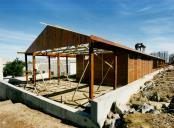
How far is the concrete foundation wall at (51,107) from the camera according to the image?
7.46m

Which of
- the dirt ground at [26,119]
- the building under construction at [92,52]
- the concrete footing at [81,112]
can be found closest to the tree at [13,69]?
the building under construction at [92,52]

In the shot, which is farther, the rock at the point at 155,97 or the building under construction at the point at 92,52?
the rock at the point at 155,97

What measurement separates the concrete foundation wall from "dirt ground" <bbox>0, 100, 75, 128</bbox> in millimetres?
315

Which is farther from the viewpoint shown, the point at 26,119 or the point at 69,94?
the point at 69,94

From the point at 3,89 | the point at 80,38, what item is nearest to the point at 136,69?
the point at 80,38

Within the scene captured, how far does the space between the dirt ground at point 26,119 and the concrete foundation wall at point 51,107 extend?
0.32 meters

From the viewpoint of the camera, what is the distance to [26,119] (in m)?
8.41

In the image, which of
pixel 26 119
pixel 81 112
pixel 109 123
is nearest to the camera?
pixel 109 123

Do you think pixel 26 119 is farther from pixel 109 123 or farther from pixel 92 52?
pixel 92 52

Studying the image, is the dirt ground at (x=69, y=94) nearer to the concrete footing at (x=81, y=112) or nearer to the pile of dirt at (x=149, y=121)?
the concrete footing at (x=81, y=112)

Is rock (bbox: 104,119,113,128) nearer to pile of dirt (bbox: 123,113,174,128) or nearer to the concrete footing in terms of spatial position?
the concrete footing

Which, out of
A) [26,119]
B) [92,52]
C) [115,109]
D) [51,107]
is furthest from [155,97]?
[26,119]

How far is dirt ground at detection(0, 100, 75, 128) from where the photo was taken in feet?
25.3

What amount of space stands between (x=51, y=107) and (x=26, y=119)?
4.25 ft
